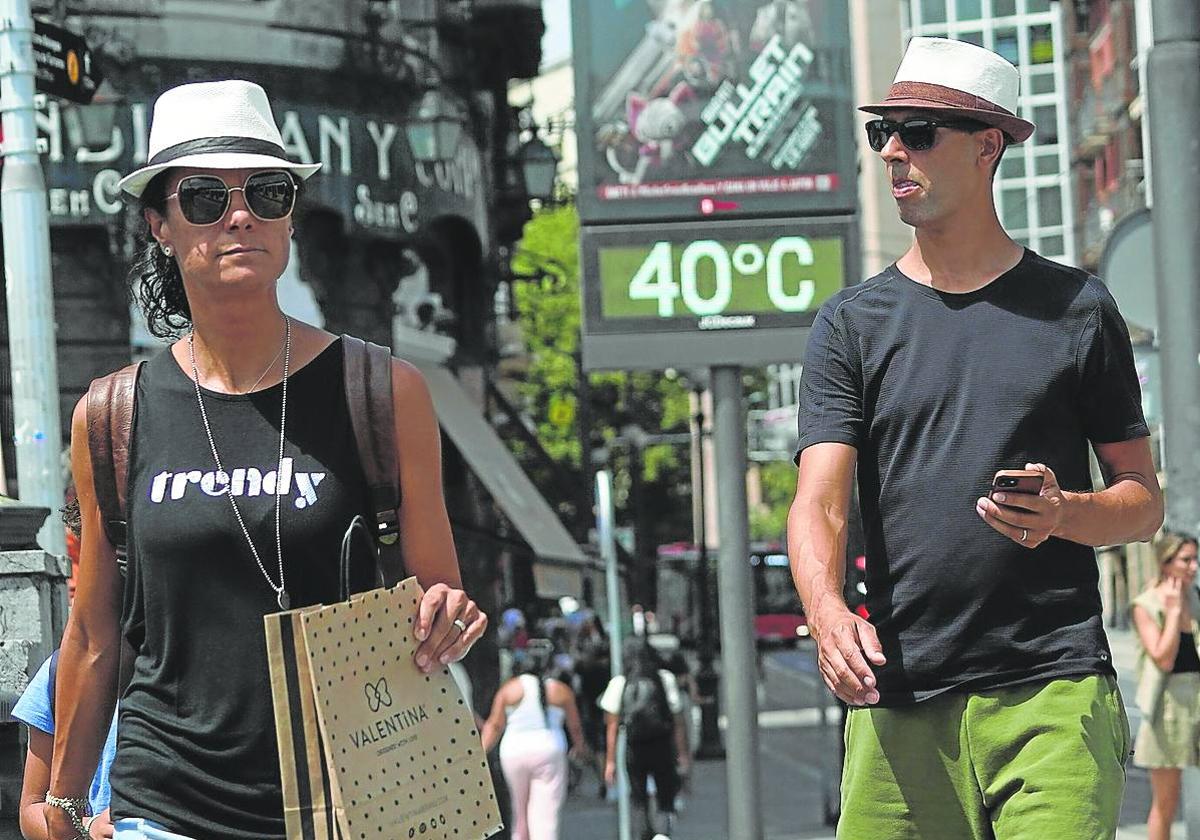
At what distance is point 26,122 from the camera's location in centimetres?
1125

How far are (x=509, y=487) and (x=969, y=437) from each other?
19.5 m

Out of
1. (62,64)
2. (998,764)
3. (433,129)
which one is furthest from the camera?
(433,129)

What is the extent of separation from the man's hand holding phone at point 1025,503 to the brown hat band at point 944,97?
2.55 ft

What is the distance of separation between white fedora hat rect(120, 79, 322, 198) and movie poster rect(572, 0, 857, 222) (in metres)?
7.22

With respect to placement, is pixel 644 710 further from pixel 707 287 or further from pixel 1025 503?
pixel 1025 503

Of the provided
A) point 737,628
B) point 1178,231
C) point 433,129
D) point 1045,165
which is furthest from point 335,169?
point 1045,165

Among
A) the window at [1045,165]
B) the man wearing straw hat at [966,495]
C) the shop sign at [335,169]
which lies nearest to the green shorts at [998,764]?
the man wearing straw hat at [966,495]

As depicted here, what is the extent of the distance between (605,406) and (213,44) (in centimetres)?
3337

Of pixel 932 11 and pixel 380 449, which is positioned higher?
pixel 932 11

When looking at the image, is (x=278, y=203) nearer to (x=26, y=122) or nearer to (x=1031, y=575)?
(x=1031, y=575)

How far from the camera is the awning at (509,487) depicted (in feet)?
74.6

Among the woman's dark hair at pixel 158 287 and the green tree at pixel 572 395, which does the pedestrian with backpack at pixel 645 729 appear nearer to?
the woman's dark hair at pixel 158 287

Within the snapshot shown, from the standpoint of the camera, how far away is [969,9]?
100 m

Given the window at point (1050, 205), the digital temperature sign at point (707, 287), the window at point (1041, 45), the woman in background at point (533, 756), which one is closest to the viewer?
the digital temperature sign at point (707, 287)
